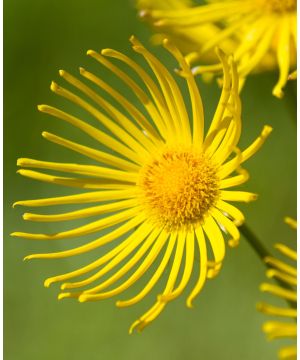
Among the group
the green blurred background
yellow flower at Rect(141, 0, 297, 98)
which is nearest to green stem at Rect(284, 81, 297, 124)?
yellow flower at Rect(141, 0, 297, 98)

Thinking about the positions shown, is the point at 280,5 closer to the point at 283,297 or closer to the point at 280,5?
→ the point at 280,5

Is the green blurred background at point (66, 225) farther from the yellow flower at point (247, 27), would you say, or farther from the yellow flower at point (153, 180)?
the yellow flower at point (153, 180)

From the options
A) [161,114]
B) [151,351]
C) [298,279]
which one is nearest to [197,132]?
[161,114]

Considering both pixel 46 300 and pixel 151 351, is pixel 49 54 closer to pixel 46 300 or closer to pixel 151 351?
pixel 46 300

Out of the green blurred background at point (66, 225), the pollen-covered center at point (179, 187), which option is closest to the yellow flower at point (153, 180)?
the pollen-covered center at point (179, 187)

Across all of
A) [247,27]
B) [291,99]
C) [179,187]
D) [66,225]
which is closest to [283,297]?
[179,187]

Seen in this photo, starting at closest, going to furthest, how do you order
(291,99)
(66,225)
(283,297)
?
(283,297), (291,99), (66,225)
